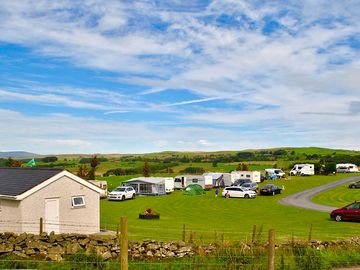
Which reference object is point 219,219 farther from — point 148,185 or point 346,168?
point 346,168

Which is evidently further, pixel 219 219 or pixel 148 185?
pixel 148 185

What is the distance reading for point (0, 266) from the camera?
569 inches

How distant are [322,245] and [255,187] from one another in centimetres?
4638

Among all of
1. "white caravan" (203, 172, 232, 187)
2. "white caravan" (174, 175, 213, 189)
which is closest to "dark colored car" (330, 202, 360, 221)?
"white caravan" (174, 175, 213, 189)

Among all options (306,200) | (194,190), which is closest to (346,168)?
(306,200)

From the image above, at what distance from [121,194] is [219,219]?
20.1 metres

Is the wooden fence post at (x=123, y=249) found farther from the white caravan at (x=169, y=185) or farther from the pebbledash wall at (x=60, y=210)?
the white caravan at (x=169, y=185)

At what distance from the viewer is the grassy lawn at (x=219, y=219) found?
2750 centimetres

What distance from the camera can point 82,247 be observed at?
16.1 meters

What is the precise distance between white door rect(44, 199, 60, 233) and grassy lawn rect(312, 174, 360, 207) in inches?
1322

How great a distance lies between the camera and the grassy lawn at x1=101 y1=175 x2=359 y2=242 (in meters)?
27.5

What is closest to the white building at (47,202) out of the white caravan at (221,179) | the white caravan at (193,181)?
the white caravan at (193,181)

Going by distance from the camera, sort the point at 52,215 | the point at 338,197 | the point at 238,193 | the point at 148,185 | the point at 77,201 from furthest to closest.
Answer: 1. the point at 148,185
2. the point at 238,193
3. the point at 338,197
4. the point at 77,201
5. the point at 52,215

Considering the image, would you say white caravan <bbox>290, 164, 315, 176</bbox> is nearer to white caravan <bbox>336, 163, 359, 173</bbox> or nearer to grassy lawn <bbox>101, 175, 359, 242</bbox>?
white caravan <bbox>336, 163, 359, 173</bbox>
